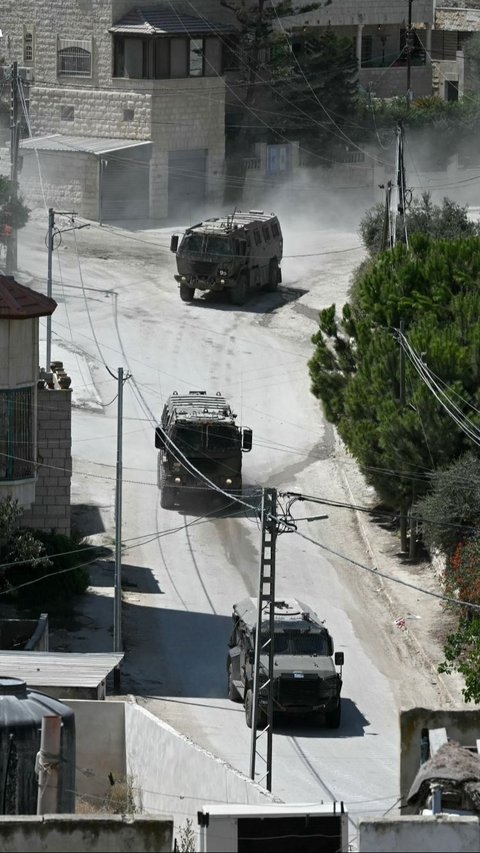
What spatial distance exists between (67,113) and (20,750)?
4962 cm

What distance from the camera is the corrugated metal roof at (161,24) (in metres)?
66.9

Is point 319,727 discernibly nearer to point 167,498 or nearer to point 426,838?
point 167,498

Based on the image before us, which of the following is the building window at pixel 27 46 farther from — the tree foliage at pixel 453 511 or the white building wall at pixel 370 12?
the tree foliage at pixel 453 511

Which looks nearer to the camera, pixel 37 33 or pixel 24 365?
pixel 24 365

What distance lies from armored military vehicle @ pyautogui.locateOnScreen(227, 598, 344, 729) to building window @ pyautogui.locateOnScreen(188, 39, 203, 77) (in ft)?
133

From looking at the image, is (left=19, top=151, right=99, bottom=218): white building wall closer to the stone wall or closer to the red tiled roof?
the stone wall

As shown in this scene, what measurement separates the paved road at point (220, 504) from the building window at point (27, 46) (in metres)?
10.2

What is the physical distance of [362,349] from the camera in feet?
139

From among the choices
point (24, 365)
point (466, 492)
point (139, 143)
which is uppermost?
point (139, 143)

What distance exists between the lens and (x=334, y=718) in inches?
1189

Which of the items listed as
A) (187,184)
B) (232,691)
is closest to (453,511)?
(232,691)

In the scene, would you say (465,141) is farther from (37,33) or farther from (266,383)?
(266,383)

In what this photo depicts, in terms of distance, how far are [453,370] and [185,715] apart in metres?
11.5

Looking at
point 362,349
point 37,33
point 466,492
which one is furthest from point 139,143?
point 466,492
